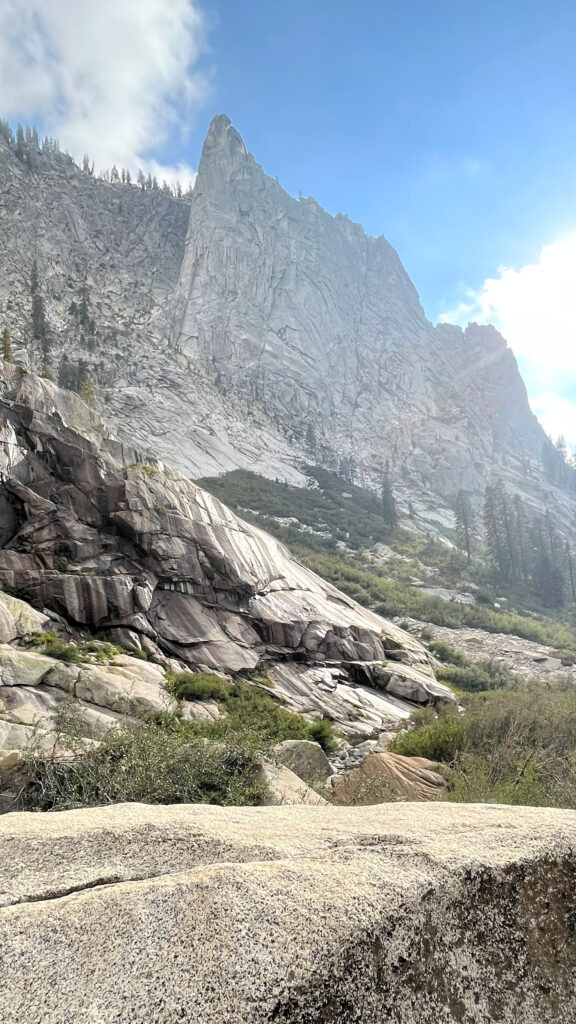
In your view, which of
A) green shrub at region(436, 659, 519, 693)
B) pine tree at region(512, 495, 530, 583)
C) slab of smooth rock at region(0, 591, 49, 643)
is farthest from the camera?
pine tree at region(512, 495, 530, 583)

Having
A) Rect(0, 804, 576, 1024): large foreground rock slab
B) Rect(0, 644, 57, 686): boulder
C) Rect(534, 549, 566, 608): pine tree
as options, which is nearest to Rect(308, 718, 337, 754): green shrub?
Rect(0, 644, 57, 686): boulder

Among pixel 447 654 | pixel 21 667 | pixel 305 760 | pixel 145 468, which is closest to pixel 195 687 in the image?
pixel 21 667

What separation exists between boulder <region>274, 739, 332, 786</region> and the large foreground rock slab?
6.91 meters

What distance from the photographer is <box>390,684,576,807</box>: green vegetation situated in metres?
7.24

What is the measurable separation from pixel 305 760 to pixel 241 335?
9981 centimetres

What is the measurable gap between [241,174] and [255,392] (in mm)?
65059

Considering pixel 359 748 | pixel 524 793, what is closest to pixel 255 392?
pixel 359 748

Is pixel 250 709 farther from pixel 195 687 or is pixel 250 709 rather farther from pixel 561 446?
pixel 561 446

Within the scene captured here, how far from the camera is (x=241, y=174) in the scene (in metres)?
118

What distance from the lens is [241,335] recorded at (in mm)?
99812

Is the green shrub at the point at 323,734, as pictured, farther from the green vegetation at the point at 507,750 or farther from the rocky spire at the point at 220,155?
the rocky spire at the point at 220,155

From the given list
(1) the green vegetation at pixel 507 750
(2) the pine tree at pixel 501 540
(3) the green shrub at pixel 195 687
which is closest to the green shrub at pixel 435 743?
(1) the green vegetation at pixel 507 750

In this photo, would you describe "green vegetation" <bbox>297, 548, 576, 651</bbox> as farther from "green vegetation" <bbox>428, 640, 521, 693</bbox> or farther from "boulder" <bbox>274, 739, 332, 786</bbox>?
"boulder" <bbox>274, 739, 332, 786</bbox>

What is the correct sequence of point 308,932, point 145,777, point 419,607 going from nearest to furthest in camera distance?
1. point 308,932
2. point 145,777
3. point 419,607
